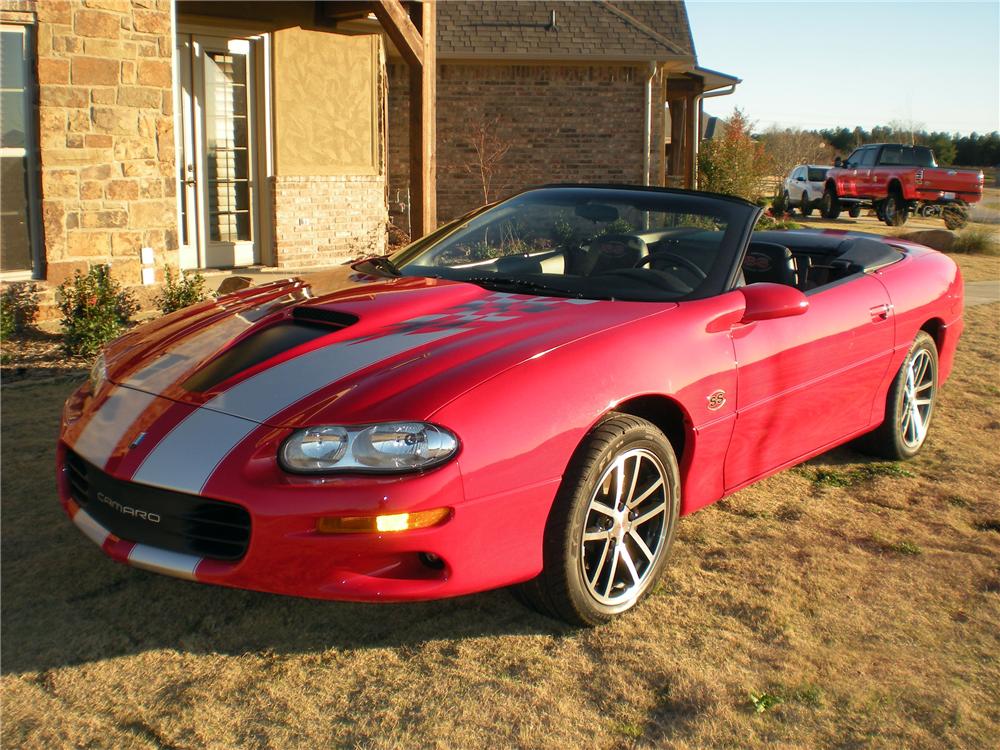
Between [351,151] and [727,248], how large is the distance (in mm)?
8519

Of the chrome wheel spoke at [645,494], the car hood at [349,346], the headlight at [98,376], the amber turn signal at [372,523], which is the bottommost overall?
the chrome wheel spoke at [645,494]

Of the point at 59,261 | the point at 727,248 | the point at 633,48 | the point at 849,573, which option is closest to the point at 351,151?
the point at 59,261

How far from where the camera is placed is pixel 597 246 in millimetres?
4523

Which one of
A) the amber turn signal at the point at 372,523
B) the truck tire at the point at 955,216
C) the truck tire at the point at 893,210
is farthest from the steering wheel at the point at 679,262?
the truck tire at the point at 893,210

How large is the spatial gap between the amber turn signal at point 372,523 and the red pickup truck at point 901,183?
875 inches

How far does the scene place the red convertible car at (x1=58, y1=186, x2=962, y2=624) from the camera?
2994mm

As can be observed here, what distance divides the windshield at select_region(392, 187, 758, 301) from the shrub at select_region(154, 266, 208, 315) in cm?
362

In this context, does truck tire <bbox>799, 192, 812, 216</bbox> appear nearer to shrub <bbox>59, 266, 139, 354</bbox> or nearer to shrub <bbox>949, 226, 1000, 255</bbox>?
shrub <bbox>949, 226, 1000, 255</bbox>

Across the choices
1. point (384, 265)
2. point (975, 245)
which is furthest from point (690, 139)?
point (384, 265)

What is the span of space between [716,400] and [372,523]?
1.51 metres

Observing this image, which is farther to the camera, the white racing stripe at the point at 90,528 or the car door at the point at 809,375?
the car door at the point at 809,375

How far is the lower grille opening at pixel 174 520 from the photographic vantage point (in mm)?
3053

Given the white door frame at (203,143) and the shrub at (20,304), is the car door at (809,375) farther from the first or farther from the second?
the white door frame at (203,143)

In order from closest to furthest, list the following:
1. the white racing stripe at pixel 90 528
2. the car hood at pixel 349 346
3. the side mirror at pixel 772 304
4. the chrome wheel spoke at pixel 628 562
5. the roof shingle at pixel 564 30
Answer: the car hood at pixel 349 346 → the white racing stripe at pixel 90 528 → the chrome wheel spoke at pixel 628 562 → the side mirror at pixel 772 304 → the roof shingle at pixel 564 30
